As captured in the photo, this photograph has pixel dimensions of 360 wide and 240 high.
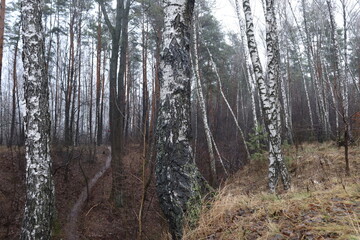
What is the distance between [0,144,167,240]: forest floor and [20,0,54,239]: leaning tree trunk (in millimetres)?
1094

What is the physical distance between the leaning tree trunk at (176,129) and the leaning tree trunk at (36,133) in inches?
124

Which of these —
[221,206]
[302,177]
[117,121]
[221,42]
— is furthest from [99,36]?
[221,206]

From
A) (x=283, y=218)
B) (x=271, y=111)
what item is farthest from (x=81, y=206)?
(x=283, y=218)

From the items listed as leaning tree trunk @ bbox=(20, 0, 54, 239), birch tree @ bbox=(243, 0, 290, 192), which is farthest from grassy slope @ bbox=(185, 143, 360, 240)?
leaning tree trunk @ bbox=(20, 0, 54, 239)

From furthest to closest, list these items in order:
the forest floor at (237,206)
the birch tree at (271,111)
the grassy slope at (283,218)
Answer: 1. the birch tree at (271,111)
2. the forest floor at (237,206)
3. the grassy slope at (283,218)

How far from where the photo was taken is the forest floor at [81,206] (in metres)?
7.46

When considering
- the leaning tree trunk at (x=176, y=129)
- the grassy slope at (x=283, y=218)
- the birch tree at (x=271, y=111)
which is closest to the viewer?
the grassy slope at (x=283, y=218)

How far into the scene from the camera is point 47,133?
5.44 m

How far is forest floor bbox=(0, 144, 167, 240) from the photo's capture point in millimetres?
7457

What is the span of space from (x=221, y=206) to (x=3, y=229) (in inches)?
291

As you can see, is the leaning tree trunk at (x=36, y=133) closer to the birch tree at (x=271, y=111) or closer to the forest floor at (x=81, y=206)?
the forest floor at (x=81, y=206)

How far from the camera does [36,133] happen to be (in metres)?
5.24

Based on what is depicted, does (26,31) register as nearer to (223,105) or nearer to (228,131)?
(228,131)

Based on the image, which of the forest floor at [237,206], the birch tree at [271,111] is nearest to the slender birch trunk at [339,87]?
the forest floor at [237,206]
